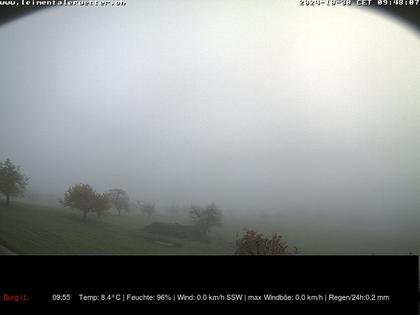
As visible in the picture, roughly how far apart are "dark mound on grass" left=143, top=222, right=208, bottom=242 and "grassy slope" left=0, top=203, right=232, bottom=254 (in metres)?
0.05

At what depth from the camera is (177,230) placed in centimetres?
317

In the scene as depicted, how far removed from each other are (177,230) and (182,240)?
0.10 metres

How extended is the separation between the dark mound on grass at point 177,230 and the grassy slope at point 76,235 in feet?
0.16

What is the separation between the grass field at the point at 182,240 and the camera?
3074mm

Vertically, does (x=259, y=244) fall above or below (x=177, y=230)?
below
